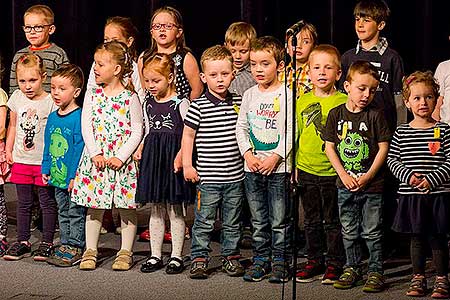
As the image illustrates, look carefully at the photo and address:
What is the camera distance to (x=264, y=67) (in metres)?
5.46

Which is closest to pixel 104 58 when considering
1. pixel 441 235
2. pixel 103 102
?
pixel 103 102

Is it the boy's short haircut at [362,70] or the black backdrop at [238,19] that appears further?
the black backdrop at [238,19]

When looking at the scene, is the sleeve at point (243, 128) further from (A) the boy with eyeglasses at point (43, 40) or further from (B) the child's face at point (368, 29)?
(A) the boy with eyeglasses at point (43, 40)

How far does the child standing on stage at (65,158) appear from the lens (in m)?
5.81

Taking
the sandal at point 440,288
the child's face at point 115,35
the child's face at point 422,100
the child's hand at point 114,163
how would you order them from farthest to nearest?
1. the child's face at point 115,35
2. the child's hand at point 114,163
3. the child's face at point 422,100
4. the sandal at point 440,288

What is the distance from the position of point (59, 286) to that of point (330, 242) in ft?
4.50

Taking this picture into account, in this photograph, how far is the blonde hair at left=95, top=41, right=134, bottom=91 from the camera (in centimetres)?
575

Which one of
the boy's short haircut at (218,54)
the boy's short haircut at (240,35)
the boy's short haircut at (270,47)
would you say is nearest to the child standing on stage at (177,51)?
the boy's short haircut at (240,35)

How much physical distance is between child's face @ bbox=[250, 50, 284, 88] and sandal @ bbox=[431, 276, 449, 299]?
50.4 inches

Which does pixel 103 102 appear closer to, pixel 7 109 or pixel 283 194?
pixel 7 109

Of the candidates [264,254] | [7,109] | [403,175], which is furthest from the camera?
[7,109]

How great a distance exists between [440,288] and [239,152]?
1.21 meters

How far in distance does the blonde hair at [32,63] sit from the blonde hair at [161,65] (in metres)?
0.71

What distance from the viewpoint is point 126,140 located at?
18.7 feet
